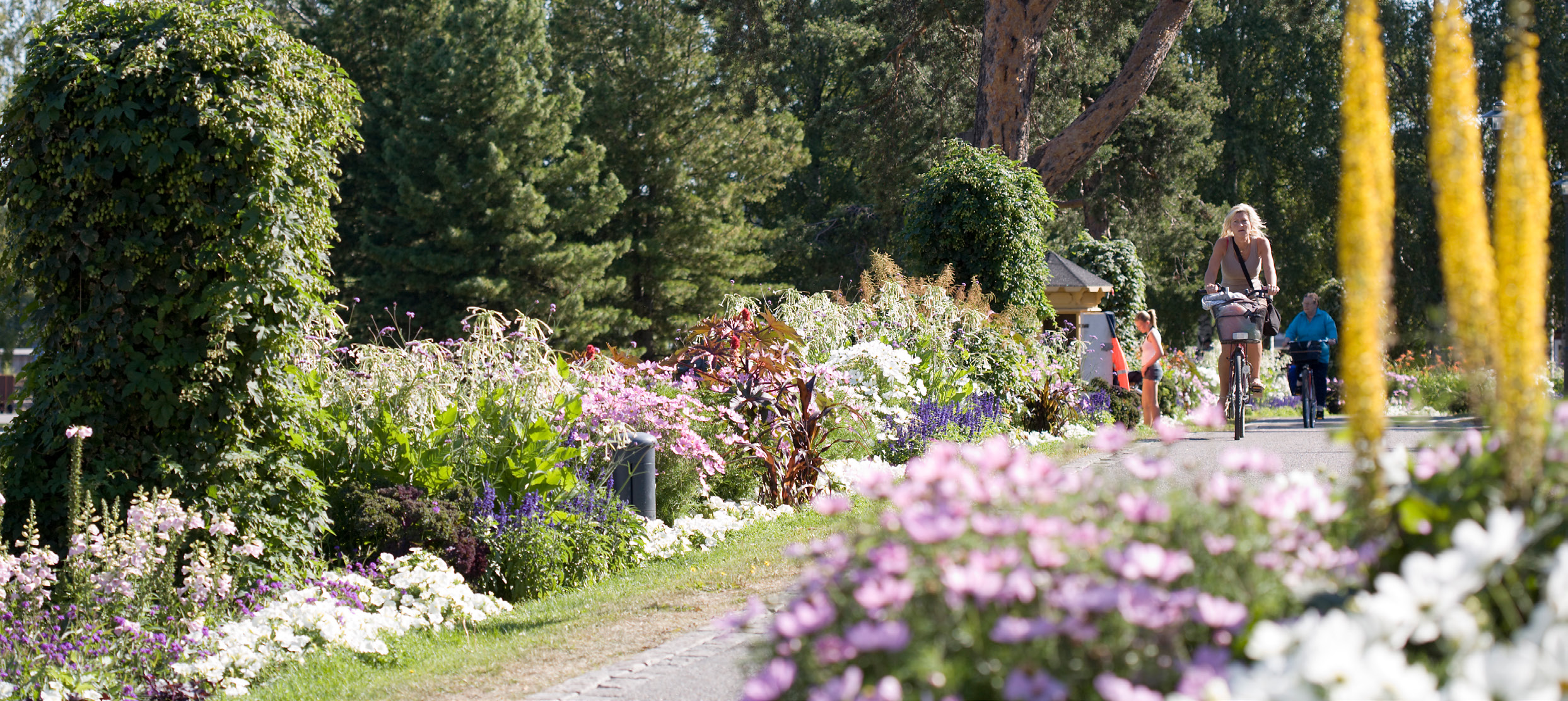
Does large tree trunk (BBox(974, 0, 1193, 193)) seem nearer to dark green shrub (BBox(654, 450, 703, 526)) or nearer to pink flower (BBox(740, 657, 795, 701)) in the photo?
dark green shrub (BBox(654, 450, 703, 526))

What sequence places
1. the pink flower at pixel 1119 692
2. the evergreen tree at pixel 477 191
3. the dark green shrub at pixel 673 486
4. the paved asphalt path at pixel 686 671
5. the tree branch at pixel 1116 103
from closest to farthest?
the pink flower at pixel 1119 692 → the paved asphalt path at pixel 686 671 → the dark green shrub at pixel 673 486 → the tree branch at pixel 1116 103 → the evergreen tree at pixel 477 191

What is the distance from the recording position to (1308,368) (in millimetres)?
11273

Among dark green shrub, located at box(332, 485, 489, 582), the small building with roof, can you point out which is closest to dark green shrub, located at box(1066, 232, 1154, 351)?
the small building with roof

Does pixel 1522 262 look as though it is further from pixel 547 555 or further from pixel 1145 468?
pixel 547 555

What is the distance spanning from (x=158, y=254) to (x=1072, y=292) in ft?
41.3

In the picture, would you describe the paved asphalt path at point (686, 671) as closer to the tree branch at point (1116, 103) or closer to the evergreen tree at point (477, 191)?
the tree branch at point (1116, 103)

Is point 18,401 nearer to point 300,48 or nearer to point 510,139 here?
point 300,48

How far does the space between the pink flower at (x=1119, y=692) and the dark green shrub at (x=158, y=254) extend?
438cm

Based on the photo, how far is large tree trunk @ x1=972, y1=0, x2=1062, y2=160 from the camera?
15.9 m

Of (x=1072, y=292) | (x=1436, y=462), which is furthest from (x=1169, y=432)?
(x=1072, y=292)

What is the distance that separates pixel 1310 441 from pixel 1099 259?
9745 millimetres

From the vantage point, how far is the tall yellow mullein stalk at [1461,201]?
77.3 inches

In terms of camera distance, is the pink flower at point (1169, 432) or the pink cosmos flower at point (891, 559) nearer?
the pink cosmos flower at point (891, 559)

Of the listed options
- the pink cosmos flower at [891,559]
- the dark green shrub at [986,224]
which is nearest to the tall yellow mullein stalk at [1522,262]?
the pink cosmos flower at [891,559]
